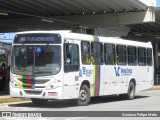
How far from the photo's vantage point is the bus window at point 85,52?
1930 cm

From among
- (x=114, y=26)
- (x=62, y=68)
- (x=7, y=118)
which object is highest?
(x=114, y=26)

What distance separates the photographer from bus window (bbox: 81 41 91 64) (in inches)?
760

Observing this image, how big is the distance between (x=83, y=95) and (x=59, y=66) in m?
2.15

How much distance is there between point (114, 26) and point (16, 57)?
23049mm

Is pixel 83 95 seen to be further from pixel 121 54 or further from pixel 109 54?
pixel 121 54

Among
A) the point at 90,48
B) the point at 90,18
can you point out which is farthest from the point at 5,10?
the point at 90,48

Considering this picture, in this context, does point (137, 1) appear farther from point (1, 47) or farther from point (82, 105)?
point (82, 105)

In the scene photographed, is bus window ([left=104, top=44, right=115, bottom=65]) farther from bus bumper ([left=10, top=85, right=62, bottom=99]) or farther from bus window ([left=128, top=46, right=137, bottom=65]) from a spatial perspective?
bus bumper ([left=10, top=85, right=62, bottom=99])

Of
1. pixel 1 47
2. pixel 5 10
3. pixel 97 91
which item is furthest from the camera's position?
pixel 5 10

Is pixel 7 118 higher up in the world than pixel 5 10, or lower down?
lower down

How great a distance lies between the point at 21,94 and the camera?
59.4 feet

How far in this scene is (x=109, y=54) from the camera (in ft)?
70.3

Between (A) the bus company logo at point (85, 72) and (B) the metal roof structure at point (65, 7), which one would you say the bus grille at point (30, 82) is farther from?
A: (B) the metal roof structure at point (65, 7)

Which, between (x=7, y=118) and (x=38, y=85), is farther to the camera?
(x=38, y=85)
